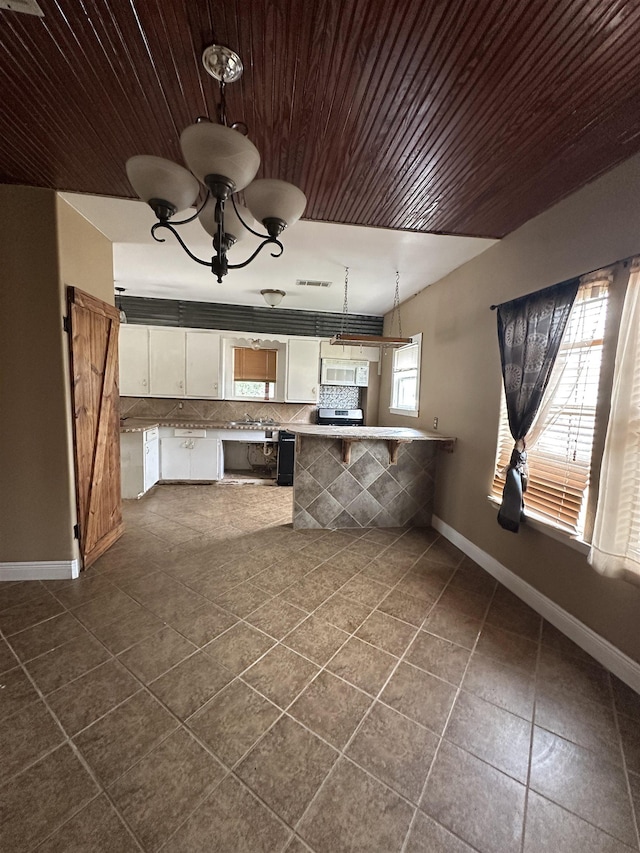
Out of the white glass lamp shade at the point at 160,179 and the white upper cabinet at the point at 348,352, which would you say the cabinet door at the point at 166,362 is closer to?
the white upper cabinet at the point at 348,352

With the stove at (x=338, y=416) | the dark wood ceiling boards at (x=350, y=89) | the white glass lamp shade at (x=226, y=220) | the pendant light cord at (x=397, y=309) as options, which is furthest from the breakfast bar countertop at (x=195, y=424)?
the white glass lamp shade at (x=226, y=220)

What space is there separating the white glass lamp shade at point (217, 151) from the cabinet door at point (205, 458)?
3.97 m

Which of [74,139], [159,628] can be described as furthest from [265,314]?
[159,628]

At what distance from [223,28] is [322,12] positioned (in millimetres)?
349

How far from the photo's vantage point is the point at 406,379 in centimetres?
455

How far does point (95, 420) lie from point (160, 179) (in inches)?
80.9

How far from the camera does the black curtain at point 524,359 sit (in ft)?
6.51

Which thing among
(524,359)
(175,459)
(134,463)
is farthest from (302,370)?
(524,359)

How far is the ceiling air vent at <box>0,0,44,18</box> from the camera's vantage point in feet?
3.44

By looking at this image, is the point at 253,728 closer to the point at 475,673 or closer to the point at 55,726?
the point at 55,726

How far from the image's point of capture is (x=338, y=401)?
548cm

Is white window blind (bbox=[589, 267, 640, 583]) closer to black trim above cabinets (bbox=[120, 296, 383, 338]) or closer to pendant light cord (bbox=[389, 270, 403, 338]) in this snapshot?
pendant light cord (bbox=[389, 270, 403, 338])

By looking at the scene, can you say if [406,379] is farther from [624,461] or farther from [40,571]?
[40,571]

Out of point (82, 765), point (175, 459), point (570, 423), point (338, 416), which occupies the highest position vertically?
point (570, 423)
